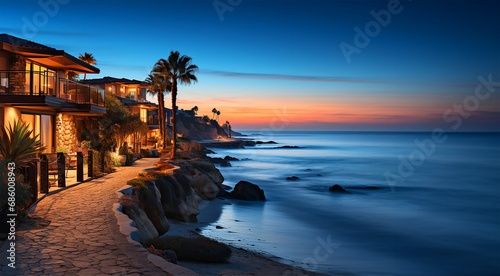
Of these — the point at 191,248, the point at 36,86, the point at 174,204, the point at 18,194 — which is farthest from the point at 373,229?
the point at 36,86

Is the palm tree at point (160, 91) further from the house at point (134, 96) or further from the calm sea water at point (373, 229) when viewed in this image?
the calm sea water at point (373, 229)

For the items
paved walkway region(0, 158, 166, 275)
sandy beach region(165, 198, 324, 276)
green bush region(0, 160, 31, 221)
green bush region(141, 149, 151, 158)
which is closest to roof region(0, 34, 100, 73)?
paved walkway region(0, 158, 166, 275)

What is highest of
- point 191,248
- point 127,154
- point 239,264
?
point 127,154

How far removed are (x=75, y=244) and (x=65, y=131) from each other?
17.9 meters

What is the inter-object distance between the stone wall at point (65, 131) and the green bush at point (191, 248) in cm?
A: 1618

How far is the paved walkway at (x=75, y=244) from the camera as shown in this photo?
5.92 meters

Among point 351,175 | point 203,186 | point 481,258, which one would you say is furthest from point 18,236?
point 351,175

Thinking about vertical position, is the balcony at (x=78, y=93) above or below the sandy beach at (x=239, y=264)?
above

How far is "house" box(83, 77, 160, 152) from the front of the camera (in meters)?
46.6

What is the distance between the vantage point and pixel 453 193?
34.2 metres

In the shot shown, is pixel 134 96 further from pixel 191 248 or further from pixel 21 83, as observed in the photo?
pixel 191 248

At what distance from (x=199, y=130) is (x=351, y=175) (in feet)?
330

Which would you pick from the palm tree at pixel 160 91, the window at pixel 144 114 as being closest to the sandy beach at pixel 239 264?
the palm tree at pixel 160 91

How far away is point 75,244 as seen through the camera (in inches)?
283
